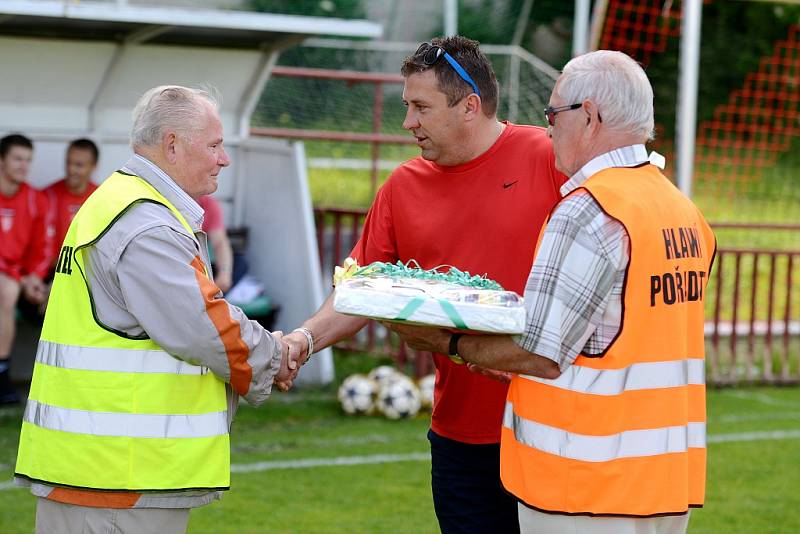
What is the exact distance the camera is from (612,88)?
129 inches

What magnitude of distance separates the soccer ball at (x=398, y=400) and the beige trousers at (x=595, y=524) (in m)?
5.49

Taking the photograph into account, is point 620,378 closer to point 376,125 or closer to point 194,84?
point 194,84

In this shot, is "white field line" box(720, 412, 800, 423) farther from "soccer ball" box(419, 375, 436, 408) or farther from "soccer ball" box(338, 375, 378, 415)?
"soccer ball" box(338, 375, 378, 415)

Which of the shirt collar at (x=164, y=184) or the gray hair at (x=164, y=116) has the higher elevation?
the gray hair at (x=164, y=116)

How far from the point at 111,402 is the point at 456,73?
5.46 ft

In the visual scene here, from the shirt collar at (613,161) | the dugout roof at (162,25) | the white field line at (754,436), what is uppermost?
the dugout roof at (162,25)

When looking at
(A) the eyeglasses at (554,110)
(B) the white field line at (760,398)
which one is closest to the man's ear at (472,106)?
(A) the eyeglasses at (554,110)

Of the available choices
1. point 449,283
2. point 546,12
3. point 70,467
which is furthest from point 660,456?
point 546,12

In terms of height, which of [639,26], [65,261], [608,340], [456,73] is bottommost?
[608,340]

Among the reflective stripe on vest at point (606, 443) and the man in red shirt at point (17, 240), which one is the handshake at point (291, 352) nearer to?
the reflective stripe on vest at point (606, 443)

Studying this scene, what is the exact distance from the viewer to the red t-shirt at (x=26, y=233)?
351 inches

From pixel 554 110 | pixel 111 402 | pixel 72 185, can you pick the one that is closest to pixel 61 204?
pixel 72 185

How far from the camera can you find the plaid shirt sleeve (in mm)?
3168

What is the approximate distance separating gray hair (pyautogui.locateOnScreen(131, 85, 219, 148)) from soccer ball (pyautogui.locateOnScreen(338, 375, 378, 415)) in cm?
541
